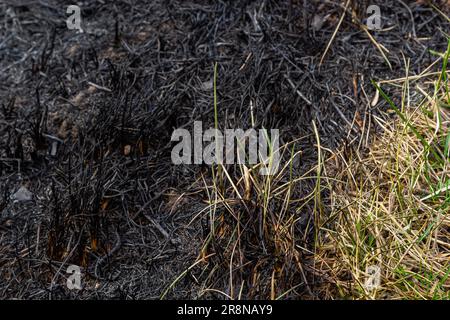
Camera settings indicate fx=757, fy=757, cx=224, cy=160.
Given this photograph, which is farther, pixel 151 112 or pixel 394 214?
pixel 151 112

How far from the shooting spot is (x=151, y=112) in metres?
3.61

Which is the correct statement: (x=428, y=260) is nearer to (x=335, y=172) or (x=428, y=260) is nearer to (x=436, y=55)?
(x=335, y=172)

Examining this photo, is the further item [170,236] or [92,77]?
[92,77]

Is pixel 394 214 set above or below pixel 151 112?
below

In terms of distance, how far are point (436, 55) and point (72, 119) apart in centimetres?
182

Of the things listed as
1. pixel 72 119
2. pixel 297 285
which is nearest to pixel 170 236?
pixel 297 285

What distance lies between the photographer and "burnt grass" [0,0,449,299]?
3.11m

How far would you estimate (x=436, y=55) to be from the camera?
376cm

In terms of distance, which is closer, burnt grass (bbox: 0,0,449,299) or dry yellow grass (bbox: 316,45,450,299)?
dry yellow grass (bbox: 316,45,450,299)

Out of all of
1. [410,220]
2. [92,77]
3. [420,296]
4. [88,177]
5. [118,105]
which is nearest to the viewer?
[420,296]

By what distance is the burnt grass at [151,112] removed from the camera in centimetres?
311

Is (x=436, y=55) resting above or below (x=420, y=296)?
above

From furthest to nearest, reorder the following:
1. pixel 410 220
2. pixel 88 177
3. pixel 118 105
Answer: pixel 118 105 < pixel 88 177 < pixel 410 220
